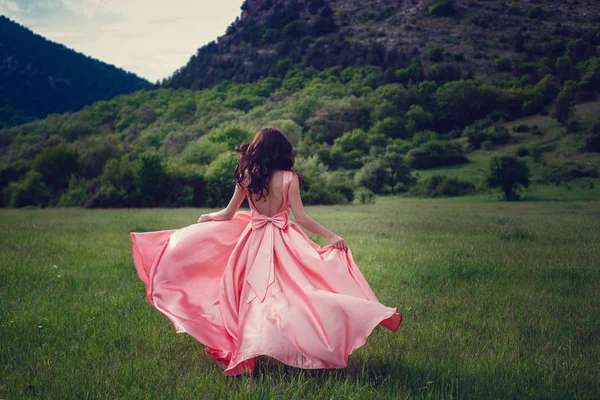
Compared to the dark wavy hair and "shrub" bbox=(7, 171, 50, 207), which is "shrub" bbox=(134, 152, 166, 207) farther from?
the dark wavy hair

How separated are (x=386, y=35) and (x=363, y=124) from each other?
141 feet

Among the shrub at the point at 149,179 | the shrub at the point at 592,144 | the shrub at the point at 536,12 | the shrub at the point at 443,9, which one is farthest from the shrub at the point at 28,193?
the shrub at the point at 443,9

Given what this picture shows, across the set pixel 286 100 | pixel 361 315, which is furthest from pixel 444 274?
pixel 286 100

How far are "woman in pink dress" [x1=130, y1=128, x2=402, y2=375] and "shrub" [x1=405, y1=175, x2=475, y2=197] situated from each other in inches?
1342

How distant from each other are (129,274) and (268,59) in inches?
4495

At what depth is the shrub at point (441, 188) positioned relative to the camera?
37031 mm

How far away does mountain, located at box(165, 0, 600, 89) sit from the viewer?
65.4 meters

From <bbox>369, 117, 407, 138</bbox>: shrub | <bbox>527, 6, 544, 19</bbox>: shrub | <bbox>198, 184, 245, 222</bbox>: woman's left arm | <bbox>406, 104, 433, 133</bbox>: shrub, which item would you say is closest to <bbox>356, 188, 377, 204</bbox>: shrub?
<bbox>369, 117, 407, 138</bbox>: shrub

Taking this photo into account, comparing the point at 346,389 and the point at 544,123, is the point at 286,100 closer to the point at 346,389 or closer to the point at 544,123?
the point at 544,123

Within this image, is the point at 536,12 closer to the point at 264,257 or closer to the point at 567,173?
the point at 567,173

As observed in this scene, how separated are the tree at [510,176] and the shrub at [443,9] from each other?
7820 centimetres

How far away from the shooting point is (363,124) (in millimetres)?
73562

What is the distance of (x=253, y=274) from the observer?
13.7ft

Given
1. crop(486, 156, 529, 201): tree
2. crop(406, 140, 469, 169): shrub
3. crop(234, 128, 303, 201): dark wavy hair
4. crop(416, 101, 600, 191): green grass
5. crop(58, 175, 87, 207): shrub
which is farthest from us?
crop(406, 140, 469, 169): shrub
